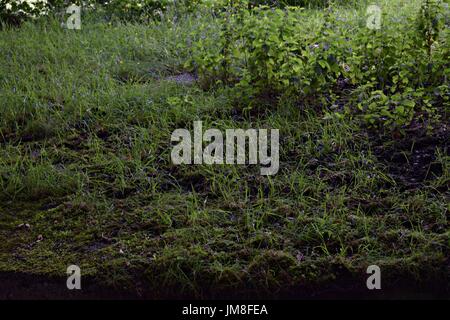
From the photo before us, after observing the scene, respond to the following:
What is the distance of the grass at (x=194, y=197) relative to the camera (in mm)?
3119

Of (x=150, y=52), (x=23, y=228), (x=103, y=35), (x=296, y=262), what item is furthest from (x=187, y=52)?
(x=296, y=262)

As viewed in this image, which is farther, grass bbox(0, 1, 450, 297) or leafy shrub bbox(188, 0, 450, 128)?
leafy shrub bbox(188, 0, 450, 128)

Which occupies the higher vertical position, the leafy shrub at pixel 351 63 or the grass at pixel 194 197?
the leafy shrub at pixel 351 63

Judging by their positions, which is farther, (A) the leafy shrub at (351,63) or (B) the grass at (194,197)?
(A) the leafy shrub at (351,63)

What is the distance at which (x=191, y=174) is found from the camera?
154 inches

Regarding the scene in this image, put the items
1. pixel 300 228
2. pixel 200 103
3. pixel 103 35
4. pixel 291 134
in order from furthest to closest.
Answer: pixel 103 35 → pixel 200 103 → pixel 291 134 → pixel 300 228

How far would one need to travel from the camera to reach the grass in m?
3.12

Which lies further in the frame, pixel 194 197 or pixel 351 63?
pixel 351 63

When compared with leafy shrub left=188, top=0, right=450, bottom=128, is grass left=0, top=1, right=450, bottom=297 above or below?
below

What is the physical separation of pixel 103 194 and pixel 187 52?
203 cm

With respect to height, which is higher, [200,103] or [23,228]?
[200,103]

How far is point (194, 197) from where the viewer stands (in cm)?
366

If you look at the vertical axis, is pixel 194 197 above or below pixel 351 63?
below

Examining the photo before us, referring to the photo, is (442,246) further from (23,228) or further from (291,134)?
(23,228)
